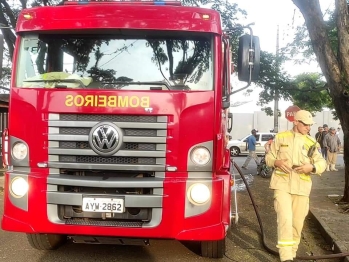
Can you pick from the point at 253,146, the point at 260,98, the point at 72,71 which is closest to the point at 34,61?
the point at 72,71

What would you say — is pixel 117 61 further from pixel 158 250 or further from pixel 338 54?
pixel 338 54

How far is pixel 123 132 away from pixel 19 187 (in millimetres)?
1168

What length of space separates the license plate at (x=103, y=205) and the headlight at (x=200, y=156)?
810 mm

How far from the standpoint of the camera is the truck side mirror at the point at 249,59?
4.94m

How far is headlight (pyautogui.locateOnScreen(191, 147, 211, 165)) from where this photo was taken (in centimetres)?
442

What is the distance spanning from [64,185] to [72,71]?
1.22m

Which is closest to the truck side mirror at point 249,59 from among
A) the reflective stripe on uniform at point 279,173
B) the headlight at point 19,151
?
the reflective stripe on uniform at point 279,173

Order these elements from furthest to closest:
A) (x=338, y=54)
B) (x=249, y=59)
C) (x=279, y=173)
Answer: (x=338, y=54), (x=249, y=59), (x=279, y=173)

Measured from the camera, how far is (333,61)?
8.48 meters

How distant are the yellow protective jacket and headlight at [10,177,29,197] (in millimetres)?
2517

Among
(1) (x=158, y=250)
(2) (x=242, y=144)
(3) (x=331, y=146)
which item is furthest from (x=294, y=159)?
(2) (x=242, y=144)

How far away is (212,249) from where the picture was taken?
17.0 ft

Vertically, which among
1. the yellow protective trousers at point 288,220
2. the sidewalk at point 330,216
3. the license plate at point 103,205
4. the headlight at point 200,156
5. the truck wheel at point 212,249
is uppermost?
the headlight at point 200,156

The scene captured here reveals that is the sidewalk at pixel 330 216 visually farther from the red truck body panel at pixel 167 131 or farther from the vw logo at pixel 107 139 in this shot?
the vw logo at pixel 107 139
